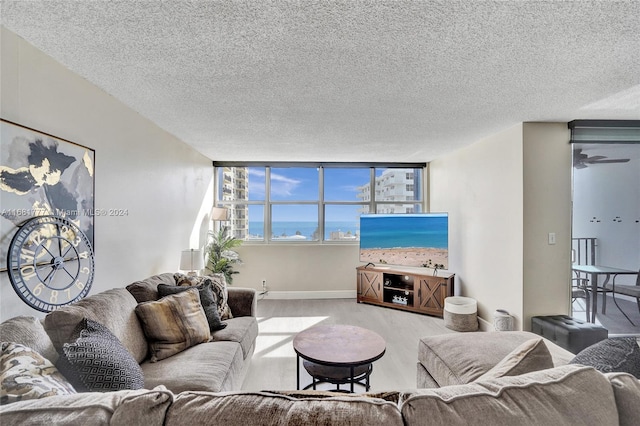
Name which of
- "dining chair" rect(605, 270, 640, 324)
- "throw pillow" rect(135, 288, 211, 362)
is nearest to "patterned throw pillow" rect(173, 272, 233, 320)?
"throw pillow" rect(135, 288, 211, 362)

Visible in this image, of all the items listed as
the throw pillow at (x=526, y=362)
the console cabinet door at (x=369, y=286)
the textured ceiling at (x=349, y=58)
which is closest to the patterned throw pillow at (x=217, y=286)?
the textured ceiling at (x=349, y=58)

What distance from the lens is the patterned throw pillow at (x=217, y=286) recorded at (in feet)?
8.75

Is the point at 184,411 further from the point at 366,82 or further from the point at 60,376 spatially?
the point at 366,82

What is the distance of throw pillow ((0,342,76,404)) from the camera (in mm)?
924

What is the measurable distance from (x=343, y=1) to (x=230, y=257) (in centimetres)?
403

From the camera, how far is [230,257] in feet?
15.3

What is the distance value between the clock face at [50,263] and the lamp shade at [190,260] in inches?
56.8

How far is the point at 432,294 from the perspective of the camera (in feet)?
14.3

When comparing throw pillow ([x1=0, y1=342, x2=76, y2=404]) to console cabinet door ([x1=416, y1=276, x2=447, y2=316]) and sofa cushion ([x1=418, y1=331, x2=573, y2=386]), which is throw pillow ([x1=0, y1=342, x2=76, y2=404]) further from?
console cabinet door ([x1=416, y1=276, x2=447, y2=316])

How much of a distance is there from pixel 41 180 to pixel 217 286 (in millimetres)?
1518

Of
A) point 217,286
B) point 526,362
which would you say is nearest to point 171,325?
point 217,286

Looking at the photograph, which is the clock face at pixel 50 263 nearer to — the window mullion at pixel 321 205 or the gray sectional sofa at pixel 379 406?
the gray sectional sofa at pixel 379 406

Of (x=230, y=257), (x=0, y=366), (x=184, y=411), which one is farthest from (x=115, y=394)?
(x=230, y=257)

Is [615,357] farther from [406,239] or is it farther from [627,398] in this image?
[406,239]
